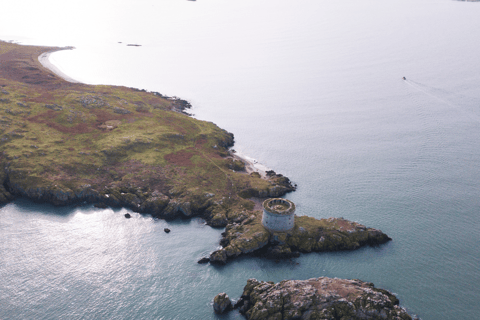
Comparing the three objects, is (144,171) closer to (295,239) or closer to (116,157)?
(116,157)

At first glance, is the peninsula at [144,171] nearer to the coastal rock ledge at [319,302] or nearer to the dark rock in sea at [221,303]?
the dark rock in sea at [221,303]

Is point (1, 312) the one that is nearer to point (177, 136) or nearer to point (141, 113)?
point (177, 136)

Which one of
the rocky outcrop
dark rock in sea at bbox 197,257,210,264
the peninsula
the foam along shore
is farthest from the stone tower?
the foam along shore

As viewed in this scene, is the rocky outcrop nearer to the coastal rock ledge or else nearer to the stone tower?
the stone tower

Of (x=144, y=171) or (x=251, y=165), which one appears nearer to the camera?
(x=144, y=171)

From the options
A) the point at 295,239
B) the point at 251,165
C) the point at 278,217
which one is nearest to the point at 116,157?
the point at 251,165
